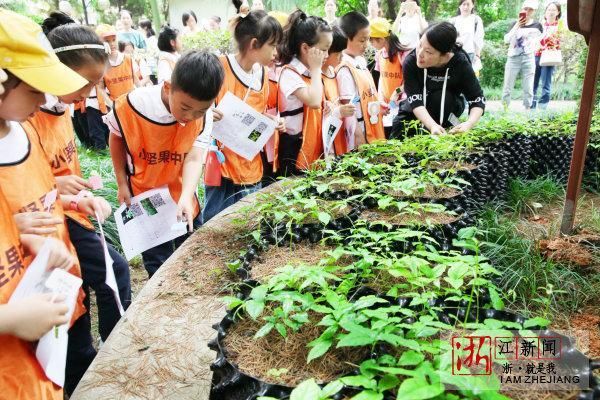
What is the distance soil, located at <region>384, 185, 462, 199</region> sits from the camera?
7.72ft

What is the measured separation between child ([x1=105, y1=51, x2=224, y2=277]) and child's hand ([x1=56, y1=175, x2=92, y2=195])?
427 mm

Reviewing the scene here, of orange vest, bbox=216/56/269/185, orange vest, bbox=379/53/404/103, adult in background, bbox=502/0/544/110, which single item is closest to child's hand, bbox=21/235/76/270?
orange vest, bbox=216/56/269/185

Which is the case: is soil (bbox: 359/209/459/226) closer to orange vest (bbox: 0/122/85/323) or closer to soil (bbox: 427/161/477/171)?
soil (bbox: 427/161/477/171)

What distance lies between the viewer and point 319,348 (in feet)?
3.66

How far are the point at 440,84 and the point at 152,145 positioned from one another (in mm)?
2518

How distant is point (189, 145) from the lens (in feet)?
8.52

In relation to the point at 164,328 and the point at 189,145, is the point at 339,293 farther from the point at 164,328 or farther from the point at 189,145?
the point at 189,145

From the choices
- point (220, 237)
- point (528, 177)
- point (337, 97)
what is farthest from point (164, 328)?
point (528, 177)

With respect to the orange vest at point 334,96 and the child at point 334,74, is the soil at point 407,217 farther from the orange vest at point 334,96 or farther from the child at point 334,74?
the orange vest at point 334,96

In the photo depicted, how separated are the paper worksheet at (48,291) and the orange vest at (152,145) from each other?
1212mm

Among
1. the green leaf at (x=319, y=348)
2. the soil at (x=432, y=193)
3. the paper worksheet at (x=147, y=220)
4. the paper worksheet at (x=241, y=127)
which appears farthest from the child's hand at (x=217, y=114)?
the green leaf at (x=319, y=348)

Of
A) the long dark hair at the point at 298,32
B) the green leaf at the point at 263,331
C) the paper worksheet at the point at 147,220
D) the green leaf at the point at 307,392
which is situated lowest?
the paper worksheet at the point at 147,220

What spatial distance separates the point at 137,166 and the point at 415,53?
2503 mm

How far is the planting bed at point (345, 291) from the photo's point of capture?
3.53 ft
